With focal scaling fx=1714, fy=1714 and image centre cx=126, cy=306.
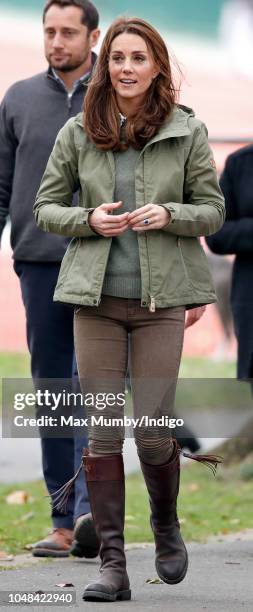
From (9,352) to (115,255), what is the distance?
6.70 metres

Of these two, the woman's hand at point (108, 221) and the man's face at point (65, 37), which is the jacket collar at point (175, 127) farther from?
A: the man's face at point (65, 37)

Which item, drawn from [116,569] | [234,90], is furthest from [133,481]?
[116,569]

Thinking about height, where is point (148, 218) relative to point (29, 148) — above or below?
above

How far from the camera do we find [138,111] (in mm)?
5711

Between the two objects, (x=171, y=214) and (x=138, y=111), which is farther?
(x=138, y=111)

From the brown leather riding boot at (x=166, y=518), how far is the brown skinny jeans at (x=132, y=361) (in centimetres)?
5

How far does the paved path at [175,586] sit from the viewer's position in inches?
218

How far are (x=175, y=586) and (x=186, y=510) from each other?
289 cm

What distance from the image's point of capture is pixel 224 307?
32.7 feet

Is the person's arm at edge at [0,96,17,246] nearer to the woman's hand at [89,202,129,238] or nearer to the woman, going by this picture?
the woman

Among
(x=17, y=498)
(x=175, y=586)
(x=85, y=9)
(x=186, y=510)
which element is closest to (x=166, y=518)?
(x=175, y=586)

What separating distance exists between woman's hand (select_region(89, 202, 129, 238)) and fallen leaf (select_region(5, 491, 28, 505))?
3967 mm

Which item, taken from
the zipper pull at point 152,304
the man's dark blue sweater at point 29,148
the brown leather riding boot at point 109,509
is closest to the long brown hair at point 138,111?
the zipper pull at point 152,304

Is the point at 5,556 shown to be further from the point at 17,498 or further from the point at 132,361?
the point at 17,498
